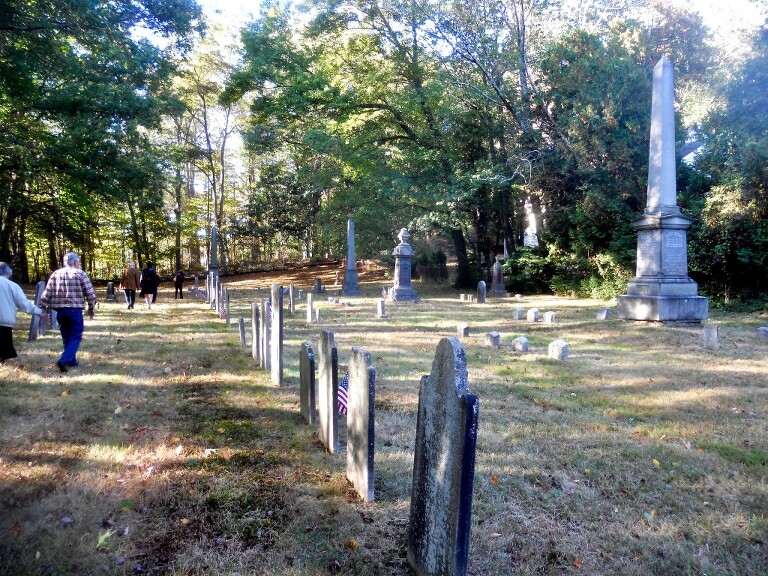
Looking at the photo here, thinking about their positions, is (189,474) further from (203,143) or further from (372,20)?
(203,143)

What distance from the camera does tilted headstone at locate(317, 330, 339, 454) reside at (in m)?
4.52

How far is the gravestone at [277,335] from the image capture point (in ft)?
21.8

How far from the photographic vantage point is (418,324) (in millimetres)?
13789

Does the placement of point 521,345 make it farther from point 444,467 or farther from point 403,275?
point 403,275

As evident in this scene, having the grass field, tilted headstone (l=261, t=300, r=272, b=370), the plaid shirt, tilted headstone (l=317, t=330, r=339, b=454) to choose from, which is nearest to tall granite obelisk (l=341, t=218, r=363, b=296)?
the grass field

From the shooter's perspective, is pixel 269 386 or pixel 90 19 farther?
pixel 90 19

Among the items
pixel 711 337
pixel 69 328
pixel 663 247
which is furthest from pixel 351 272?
pixel 69 328

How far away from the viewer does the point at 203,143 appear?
137ft

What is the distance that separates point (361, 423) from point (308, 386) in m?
1.63

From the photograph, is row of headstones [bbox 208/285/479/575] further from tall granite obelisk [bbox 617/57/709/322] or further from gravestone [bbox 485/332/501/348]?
tall granite obelisk [bbox 617/57/709/322]

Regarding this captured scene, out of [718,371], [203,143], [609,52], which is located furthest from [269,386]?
[203,143]

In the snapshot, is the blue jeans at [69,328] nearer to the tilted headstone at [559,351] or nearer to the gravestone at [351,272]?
the tilted headstone at [559,351]

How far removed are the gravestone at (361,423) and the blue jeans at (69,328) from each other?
5683 millimetres

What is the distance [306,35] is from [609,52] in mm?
14018
